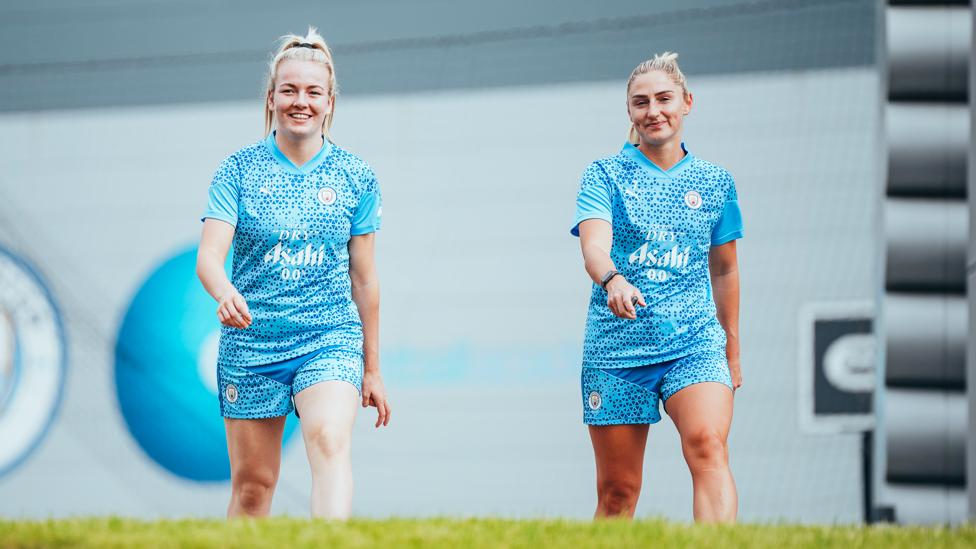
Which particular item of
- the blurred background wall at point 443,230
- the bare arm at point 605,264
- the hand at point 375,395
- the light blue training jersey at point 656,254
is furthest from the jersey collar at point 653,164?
the blurred background wall at point 443,230

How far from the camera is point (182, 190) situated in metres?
7.38

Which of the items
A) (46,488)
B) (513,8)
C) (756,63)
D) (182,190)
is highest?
(513,8)

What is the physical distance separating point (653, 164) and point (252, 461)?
167 centimetres

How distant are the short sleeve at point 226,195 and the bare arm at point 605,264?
1110 mm

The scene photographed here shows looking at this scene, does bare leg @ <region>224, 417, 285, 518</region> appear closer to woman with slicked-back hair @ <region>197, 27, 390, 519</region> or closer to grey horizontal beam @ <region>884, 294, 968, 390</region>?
woman with slicked-back hair @ <region>197, 27, 390, 519</region>

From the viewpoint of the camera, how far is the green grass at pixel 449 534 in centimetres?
216

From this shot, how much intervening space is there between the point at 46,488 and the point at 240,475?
5126mm

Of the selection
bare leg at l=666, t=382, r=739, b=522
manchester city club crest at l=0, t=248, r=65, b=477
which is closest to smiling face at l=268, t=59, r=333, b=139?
bare leg at l=666, t=382, r=739, b=522

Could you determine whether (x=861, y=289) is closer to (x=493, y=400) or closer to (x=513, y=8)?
(x=493, y=400)

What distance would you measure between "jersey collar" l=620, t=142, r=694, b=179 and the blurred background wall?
353cm

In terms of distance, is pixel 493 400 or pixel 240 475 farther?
pixel 493 400

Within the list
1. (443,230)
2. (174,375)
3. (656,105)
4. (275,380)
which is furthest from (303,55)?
(174,375)

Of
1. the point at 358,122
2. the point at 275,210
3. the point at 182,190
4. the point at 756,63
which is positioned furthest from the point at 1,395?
the point at 756,63

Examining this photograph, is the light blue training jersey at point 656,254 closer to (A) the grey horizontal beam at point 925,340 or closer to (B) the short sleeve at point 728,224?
(B) the short sleeve at point 728,224
